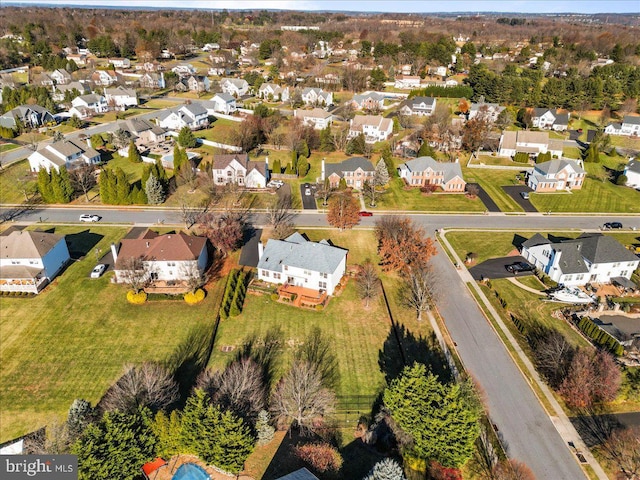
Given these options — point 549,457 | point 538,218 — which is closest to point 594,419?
point 549,457

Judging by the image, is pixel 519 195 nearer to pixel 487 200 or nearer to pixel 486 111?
pixel 487 200

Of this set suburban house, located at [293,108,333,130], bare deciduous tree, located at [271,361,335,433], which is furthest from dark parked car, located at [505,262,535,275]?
suburban house, located at [293,108,333,130]

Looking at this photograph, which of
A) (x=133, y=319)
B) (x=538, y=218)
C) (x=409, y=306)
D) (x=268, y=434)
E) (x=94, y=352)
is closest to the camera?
(x=268, y=434)

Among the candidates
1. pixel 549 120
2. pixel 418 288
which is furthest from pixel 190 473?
pixel 549 120

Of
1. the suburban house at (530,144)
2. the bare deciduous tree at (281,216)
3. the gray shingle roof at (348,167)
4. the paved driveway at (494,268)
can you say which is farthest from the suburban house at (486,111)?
the bare deciduous tree at (281,216)

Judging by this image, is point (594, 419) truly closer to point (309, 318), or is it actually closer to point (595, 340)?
point (595, 340)

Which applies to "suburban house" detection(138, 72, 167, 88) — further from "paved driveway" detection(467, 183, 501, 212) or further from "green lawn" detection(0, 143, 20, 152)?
"paved driveway" detection(467, 183, 501, 212)
